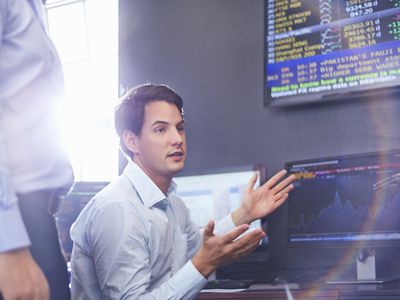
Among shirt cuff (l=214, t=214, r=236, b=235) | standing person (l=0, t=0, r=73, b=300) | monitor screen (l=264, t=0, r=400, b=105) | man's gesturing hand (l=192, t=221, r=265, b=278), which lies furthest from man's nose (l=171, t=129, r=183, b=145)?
standing person (l=0, t=0, r=73, b=300)

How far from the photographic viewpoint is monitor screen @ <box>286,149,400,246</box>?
2369 mm

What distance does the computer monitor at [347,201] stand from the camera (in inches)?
93.3

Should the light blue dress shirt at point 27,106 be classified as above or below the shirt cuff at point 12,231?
above

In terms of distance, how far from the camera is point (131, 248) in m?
Result: 1.88

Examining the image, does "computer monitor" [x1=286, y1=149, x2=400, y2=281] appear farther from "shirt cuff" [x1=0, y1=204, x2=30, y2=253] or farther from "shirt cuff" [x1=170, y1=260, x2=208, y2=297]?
"shirt cuff" [x1=0, y1=204, x2=30, y2=253]

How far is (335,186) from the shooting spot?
252 centimetres

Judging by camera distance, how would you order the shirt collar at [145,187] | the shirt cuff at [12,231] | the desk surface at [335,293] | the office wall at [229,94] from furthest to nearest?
the office wall at [229,94], the shirt collar at [145,187], the desk surface at [335,293], the shirt cuff at [12,231]

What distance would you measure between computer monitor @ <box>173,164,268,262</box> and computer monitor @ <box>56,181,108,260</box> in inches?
19.7

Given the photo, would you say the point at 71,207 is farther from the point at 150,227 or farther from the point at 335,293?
the point at 335,293

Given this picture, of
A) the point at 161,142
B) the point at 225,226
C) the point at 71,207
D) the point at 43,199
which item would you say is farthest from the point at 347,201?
the point at 43,199

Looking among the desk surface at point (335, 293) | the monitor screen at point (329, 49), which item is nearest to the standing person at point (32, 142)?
the desk surface at point (335, 293)

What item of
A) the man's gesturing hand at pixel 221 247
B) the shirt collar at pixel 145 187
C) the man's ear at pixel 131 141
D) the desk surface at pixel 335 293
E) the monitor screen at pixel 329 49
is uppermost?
the monitor screen at pixel 329 49

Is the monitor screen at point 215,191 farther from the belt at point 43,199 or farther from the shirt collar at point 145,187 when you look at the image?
the belt at point 43,199

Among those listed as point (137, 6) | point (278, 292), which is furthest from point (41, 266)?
point (137, 6)
